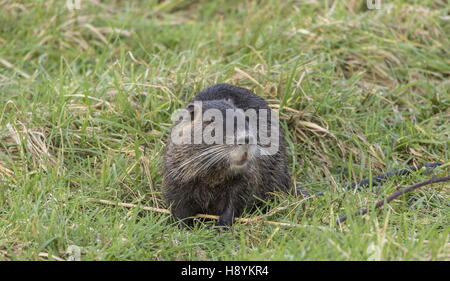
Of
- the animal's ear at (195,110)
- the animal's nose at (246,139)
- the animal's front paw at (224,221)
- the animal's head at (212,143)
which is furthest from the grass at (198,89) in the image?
the animal's ear at (195,110)

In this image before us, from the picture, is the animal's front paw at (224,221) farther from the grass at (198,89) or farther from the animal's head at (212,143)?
the animal's head at (212,143)

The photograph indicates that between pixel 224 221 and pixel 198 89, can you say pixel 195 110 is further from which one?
pixel 198 89

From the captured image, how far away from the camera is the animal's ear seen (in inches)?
166

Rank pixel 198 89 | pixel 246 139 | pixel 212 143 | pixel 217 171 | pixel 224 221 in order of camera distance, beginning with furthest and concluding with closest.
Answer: pixel 198 89, pixel 224 221, pixel 217 171, pixel 212 143, pixel 246 139

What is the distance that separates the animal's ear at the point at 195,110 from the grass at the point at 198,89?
572mm

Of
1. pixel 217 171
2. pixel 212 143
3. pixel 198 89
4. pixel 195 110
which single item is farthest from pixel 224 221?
pixel 198 89

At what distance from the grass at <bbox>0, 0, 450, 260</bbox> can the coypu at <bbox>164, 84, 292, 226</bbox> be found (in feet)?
0.51

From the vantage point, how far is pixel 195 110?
4238 mm

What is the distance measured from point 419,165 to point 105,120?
1.95 meters

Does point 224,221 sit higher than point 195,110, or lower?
lower

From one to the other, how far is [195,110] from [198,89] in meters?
1.05

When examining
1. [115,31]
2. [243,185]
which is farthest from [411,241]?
[115,31]

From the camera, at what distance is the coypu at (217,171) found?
4023 mm
